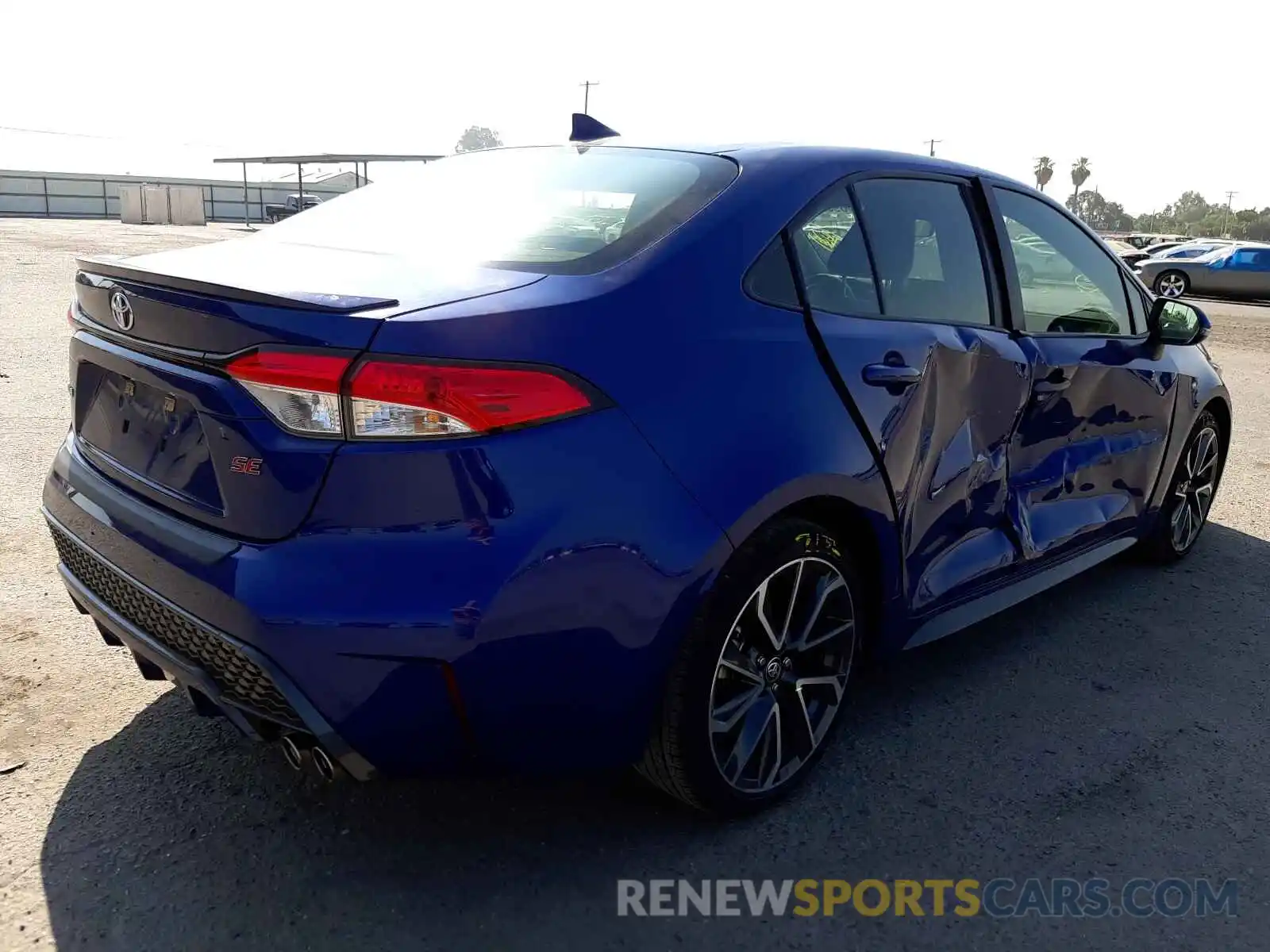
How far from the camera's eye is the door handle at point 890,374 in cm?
260

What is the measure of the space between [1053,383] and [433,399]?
2225mm

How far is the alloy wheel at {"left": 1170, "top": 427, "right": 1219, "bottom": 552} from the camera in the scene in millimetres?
4520

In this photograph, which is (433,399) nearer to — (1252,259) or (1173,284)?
(1173,284)

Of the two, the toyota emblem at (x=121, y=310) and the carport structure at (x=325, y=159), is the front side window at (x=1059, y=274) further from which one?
the carport structure at (x=325, y=159)

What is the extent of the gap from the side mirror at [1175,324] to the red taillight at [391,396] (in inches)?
118

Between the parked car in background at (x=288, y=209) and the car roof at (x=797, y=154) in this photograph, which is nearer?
the car roof at (x=797, y=154)

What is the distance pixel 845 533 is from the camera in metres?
2.68

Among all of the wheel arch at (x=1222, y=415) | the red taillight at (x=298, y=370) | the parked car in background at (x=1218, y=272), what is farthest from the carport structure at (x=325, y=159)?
the red taillight at (x=298, y=370)

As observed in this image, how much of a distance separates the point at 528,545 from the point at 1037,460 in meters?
2.06

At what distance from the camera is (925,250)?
2988 mm

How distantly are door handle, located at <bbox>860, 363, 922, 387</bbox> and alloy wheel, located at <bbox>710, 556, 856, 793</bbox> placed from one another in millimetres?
461

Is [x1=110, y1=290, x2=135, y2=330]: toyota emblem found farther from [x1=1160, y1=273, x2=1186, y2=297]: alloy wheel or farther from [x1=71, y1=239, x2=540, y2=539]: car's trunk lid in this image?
[x1=1160, y1=273, x2=1186, y2=297]: alloy wheel

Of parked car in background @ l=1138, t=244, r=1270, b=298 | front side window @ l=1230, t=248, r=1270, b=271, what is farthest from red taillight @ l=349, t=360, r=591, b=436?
front side window @ l=1230, t=248, r=1270, b=271

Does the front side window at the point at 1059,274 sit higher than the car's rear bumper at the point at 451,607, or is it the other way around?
the front side window at the point at 1059,274
